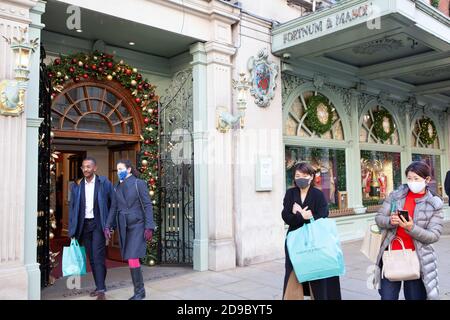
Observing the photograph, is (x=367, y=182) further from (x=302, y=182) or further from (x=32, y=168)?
(x=32, y=168)

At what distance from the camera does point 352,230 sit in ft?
32.2

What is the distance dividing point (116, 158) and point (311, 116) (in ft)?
13.8

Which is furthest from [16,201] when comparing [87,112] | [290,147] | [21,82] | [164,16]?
[290,147]

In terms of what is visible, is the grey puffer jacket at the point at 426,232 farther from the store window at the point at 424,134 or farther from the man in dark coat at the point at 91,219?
the store window at the point at 424,134

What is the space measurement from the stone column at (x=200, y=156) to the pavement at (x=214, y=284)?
426 mm

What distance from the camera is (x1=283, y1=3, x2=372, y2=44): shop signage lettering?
6.26 meters

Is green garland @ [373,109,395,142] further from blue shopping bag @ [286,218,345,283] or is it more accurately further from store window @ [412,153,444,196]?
blue shopping bag @ [286,218,345,283]

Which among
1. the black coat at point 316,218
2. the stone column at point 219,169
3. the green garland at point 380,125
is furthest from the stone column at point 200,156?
the green garland at point 380,125

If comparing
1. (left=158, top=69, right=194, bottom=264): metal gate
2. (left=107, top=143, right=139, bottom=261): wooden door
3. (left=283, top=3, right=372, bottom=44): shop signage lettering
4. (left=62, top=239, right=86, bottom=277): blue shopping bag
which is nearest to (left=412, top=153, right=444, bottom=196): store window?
(left=283, top=3, right=372, bottom=44): shop signage lettering

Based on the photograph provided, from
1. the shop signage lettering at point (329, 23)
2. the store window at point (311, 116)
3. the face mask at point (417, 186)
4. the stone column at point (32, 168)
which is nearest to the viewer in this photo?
the face mask at point (417, 186)

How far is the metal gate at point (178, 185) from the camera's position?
7199 millimetres

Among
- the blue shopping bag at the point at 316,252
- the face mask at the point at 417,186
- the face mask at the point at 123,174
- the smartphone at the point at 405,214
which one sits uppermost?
the face mask at the point at 123,174

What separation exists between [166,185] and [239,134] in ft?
5.25

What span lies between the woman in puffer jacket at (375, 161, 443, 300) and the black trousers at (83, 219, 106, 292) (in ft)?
10.7
